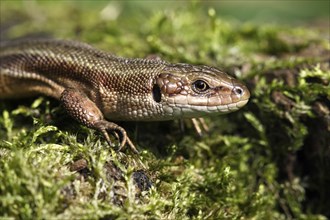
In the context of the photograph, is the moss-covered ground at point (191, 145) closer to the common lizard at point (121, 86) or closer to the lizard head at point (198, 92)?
the common lizard at point (121, 86)

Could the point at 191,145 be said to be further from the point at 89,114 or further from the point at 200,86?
the point at 89,114

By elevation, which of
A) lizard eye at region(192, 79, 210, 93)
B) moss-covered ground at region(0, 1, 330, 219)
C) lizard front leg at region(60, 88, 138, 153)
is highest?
lizard eye at region(192, 79, 210, 93)

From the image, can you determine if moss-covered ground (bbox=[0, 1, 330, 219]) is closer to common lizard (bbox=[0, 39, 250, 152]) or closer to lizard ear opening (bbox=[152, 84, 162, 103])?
common lizard (bbox=[0, 39, 250, 152])

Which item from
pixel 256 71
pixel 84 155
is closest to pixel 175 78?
pixel 84 155

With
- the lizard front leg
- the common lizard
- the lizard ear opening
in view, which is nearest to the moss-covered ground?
the lizard front leg

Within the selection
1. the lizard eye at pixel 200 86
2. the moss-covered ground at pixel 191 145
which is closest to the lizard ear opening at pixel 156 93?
the lizard eye at pixel 200 86

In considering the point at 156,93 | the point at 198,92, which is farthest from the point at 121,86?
the point at 198,92
